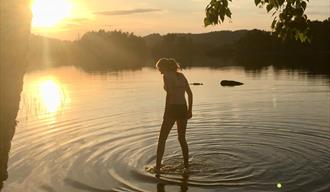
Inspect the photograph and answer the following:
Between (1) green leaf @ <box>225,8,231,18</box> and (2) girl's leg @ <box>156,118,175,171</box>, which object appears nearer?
(1) green leaf @ <box>225,8,231,18</box>

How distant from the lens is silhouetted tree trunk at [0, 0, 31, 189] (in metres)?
2.81

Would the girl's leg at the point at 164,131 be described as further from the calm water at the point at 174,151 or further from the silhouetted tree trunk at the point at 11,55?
the silhouetted tree trunk at the point at 11,55

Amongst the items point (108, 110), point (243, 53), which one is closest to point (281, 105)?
point (108, 110)

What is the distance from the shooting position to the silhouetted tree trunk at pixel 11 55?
2811 mm

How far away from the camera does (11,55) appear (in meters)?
2.83

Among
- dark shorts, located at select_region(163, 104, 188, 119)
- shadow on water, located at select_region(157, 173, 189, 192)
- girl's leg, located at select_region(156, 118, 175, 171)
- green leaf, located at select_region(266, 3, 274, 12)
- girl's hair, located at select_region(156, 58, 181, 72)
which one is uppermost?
green leaf, located at select_region(266, 3, 274, 12)

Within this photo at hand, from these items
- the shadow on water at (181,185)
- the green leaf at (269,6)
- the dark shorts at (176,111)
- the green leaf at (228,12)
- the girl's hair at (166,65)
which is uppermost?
the green leaf at (269,6)

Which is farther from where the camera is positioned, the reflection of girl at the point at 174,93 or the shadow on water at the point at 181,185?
the reflection of girl at the point at 174,93

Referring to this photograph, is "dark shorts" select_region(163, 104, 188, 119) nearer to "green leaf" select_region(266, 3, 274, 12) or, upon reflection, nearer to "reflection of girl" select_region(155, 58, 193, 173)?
"reflection of girl" select_region(155, 58, 193, 173)

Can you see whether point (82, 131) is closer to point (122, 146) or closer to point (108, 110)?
point (122, 146)

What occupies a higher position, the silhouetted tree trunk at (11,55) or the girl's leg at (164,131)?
the silhouetted tree trunk at (11,55)

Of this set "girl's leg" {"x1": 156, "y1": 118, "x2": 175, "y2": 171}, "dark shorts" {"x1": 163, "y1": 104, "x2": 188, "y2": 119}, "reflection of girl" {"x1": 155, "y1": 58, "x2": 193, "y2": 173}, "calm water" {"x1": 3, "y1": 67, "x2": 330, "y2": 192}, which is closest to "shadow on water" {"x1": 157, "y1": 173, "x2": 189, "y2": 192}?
"calm water" {"x1": 3, "y1": 67, "x2": 330, "y2": 192}

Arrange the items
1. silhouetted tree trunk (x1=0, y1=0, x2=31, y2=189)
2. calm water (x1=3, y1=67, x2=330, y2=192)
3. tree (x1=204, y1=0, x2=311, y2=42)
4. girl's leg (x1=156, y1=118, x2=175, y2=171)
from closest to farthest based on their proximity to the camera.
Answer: silhouetted tree trunk (x1=0, y1=0, x2=31, y2=189) < tree (x1=204, y1=0, x2=311, y2=42) < calm water (x1=3, y1=67, x2=330, y2=192) < girl's leg (x1=156, y1=118, x2=175, y2=171)

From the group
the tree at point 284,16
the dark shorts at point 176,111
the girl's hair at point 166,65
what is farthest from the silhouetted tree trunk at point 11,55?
the dark shorts at point 176,111
